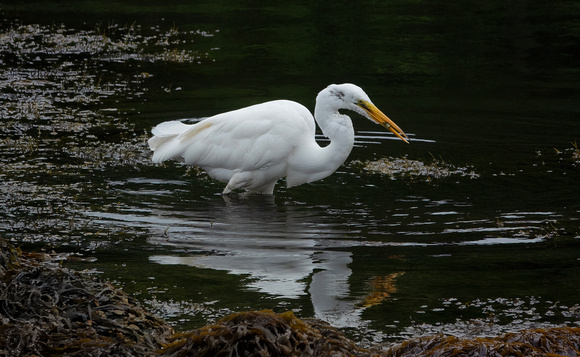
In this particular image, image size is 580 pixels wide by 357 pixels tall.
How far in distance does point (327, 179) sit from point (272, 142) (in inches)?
41.4

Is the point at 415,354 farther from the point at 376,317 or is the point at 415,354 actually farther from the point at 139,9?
the point at 139,9

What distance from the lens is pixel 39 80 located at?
45.8ft

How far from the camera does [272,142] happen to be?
917cm

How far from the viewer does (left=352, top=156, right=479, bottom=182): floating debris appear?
9609 mm

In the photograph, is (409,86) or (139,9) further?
(139,9)

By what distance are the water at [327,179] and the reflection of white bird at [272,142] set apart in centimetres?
30

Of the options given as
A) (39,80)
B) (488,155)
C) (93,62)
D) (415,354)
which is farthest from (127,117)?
(415,354)

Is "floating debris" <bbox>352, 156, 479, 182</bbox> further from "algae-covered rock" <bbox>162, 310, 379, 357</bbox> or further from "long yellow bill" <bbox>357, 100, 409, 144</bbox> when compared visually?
"algae-covered rock" <bbox>162, 310, 379, 357</bbox>

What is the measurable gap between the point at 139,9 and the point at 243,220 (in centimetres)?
1309

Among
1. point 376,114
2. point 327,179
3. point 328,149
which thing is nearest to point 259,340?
point 328,149

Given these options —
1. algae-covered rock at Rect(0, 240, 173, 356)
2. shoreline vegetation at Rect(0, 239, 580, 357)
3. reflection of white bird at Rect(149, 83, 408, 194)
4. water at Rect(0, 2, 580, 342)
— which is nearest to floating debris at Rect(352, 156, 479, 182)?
water at Rect(0, 2, 580, 342)

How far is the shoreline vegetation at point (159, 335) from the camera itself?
15.0ft

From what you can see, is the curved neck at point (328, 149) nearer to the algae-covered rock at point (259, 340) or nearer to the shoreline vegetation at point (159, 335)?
the shoreline vegetation at point (159, 335)

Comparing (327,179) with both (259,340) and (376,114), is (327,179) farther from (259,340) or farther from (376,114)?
(259,340)
